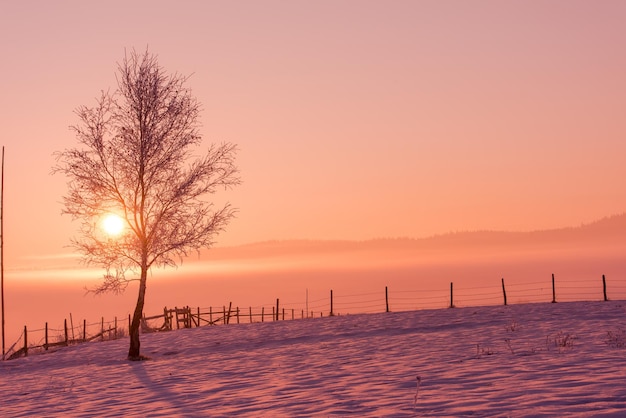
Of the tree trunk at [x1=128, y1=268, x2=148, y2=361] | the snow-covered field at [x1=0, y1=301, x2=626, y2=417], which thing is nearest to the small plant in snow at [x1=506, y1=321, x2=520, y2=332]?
the snow-covered field at [x1=0, y1=301, x2=626, y2=417]

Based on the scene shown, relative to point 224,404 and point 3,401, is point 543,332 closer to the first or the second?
point 224,404

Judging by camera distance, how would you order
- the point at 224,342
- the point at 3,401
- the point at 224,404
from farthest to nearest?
the point at 224,342 → the point at 3,401 → the point at 224,404

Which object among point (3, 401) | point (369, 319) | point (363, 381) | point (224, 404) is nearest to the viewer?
point (224, 404)

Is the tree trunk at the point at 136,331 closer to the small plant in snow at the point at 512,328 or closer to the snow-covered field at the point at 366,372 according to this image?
the snow-covered field at the point at 366,372

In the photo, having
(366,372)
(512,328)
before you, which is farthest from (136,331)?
(512,328)

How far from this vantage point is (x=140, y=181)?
2823 centimetres

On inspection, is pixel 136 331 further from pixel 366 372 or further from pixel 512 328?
pixel 512 328

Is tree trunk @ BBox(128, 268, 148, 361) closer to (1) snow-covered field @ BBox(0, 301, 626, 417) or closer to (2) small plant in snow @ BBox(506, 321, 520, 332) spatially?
(1) snow-covered field @ BBox(0, 301, 626, 417)

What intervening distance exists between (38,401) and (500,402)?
11697 millimetres

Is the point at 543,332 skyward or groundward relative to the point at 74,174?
groundward

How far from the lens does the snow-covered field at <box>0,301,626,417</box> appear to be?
11305mm

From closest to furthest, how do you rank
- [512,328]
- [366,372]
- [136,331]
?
[366,372]
[512,328]
[136,331]

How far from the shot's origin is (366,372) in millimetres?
16453

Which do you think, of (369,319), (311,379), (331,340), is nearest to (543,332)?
(331,340)
